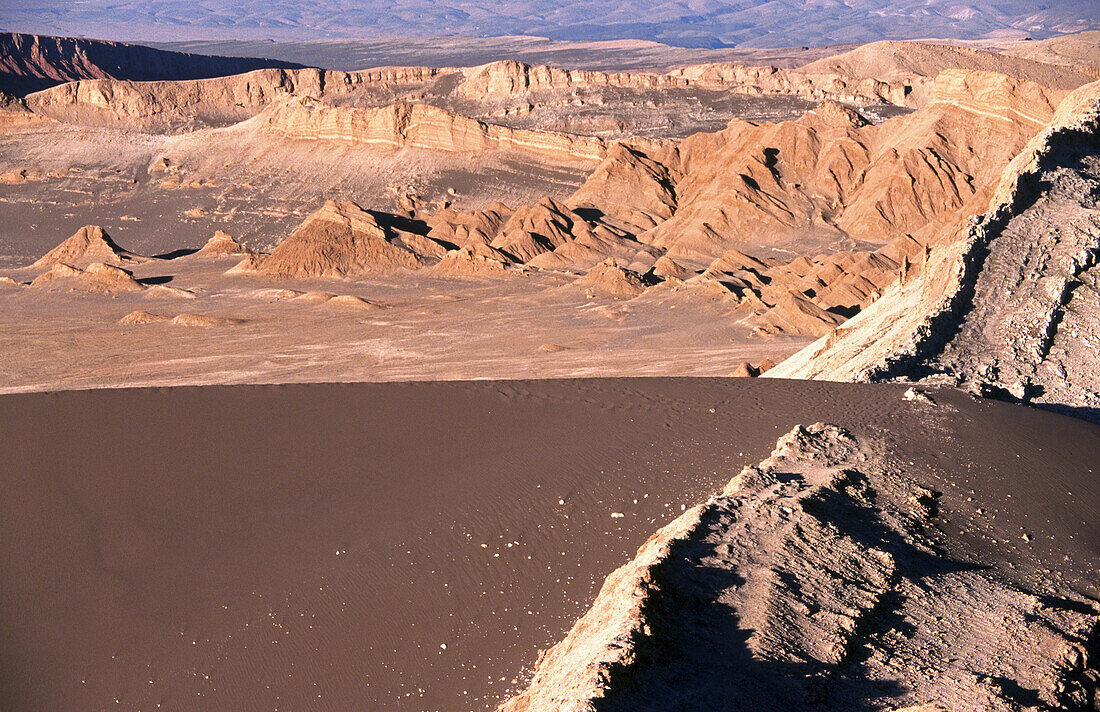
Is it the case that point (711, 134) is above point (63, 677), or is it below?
above

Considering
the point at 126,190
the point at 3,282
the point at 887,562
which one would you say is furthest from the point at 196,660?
the point at 126,190

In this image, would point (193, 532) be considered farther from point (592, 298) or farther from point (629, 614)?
point (592, 298)

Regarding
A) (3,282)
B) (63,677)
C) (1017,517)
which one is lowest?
(3,282)

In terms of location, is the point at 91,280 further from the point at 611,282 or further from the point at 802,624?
the point at 802,624

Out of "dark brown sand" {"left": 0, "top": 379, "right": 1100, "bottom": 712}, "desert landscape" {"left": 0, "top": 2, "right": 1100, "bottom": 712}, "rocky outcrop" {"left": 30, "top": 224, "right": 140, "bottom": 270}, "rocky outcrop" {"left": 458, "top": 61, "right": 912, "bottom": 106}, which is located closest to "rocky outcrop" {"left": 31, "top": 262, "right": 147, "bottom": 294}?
"desert landscape" {"left": 0, "top": 2, "right": 1100, "bottom": 712}

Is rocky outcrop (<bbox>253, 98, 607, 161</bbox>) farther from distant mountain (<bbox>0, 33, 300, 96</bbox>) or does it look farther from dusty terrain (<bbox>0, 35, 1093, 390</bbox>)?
distant mountain (<bbox>0, 33, 300, 96</bbox>)

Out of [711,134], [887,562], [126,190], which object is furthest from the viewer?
[126,190]
